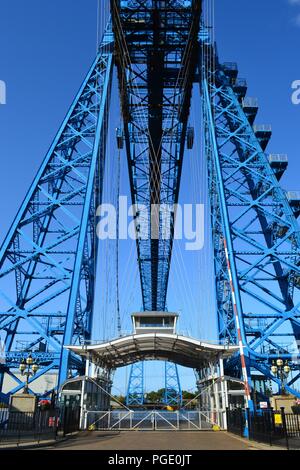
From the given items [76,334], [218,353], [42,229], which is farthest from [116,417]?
[42,229]

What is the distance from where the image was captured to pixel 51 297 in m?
23.3

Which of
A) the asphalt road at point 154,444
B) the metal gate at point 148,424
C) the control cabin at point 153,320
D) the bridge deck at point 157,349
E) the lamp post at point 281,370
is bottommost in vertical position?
the asphalt road at point 154,444

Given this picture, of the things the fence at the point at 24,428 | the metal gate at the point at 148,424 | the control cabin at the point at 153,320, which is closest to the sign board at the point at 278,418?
the fence at the point at 24,428

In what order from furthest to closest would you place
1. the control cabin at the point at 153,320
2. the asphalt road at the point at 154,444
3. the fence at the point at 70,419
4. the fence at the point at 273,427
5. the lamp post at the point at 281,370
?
the control cabin at the point at 153,320, the lamp post at the point at 281,370, the fence at the point at 70,419, the fence at the point at 273,427, the asphalt road at the point at 154,444

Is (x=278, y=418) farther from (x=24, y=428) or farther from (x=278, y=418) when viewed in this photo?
(x=24, y=428)

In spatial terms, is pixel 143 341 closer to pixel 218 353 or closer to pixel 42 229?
pixel 218 353

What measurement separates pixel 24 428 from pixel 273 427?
8.52 metres

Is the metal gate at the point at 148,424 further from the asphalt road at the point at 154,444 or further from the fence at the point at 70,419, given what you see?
the asphalt road at the point at 154,444

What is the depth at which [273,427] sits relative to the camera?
44.4 ft

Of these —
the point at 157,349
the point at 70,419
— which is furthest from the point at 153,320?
the point at 70,419

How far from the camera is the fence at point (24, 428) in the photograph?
1323 centimetres

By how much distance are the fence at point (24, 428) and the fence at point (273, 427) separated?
7.44 metres

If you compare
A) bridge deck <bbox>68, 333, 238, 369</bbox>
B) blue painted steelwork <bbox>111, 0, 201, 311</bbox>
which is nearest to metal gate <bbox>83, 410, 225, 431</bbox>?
bridge deck <bbox>68, 333, 238, 369</bbox>
